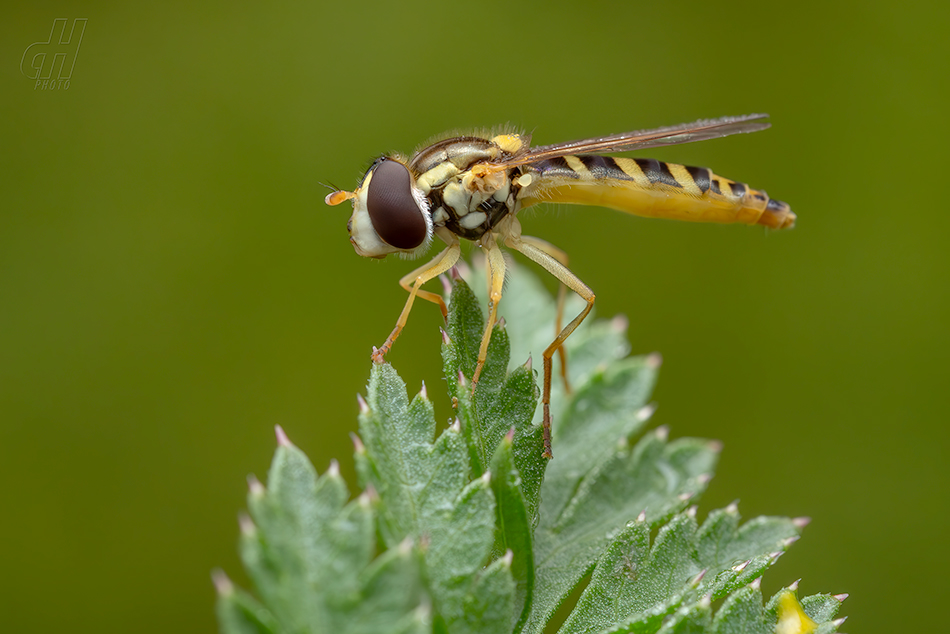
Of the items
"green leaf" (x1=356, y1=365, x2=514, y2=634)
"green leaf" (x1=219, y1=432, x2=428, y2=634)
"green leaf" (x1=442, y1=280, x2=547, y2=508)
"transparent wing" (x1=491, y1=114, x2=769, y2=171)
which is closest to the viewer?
"green leaf" (x1=219, y1=432, x2=428, y2=634)

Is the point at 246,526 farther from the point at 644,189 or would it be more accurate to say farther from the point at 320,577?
the point at 644,189

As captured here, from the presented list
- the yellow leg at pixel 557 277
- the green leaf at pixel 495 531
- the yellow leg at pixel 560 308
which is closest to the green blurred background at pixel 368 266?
the yellow leg at pixel 560 308

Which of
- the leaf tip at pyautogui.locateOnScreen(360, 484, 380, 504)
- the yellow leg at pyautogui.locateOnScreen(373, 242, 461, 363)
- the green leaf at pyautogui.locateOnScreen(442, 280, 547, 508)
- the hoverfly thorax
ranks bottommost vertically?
the leaf tip at pyautogui.locateOnScreen(360, 484, 380, 504)

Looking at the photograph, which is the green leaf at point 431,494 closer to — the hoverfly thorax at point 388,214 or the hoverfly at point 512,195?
the hoverfly at point 512,195

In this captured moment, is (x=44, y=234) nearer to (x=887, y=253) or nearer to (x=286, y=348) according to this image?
(x=286, y=348)

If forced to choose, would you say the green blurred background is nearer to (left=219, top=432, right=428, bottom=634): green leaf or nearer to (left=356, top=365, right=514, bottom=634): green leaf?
(left=356, top=365, right=514, bottom=634): green leaf

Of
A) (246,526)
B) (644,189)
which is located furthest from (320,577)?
(644,189)

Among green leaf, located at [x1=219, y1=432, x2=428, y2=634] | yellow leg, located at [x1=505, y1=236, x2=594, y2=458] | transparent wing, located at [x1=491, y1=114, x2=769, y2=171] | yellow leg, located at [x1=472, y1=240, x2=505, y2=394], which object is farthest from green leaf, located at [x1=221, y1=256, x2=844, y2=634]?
transparent wing, located at [x1=491, y1=114, x2=769, y2=171]

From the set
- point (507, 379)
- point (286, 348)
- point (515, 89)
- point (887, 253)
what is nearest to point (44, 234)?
point (286, 348)
